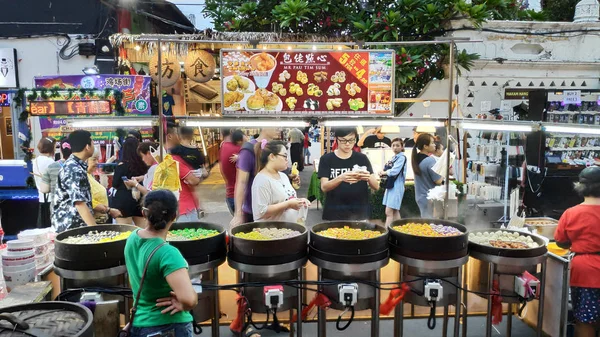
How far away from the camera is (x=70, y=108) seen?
772cm

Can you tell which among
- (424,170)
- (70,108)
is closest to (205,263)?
(424,170)

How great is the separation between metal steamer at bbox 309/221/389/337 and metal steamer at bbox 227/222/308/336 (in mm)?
170

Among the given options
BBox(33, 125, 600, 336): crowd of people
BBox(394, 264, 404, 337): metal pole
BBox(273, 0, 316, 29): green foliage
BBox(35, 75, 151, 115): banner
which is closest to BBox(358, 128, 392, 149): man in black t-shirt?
BBox(33, 125, 600, 336): crowd of people

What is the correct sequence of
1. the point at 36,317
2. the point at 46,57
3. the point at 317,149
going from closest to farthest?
the point at 36,317, the point at 46,57, the point at 317,149

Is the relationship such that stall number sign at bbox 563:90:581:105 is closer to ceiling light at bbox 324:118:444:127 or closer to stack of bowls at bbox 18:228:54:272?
ceiling light at bbox 324:118:444:127

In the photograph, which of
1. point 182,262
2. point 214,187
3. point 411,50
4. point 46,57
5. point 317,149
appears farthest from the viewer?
point 317,149

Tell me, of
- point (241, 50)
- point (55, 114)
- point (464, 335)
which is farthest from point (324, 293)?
point (55, 114)

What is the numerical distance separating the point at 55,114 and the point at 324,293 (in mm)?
6553

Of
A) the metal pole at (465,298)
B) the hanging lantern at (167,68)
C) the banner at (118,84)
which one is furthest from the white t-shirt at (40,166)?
the metal pole at (465,298)

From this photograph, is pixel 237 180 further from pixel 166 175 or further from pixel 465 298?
pixel 465 298

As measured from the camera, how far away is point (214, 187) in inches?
538

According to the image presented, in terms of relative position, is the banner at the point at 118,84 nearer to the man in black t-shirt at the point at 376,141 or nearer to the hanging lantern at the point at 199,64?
the hanging lantern at the point at 199,64

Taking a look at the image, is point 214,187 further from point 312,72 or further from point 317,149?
point 312,72

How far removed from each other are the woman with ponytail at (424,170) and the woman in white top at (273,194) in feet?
9.75
